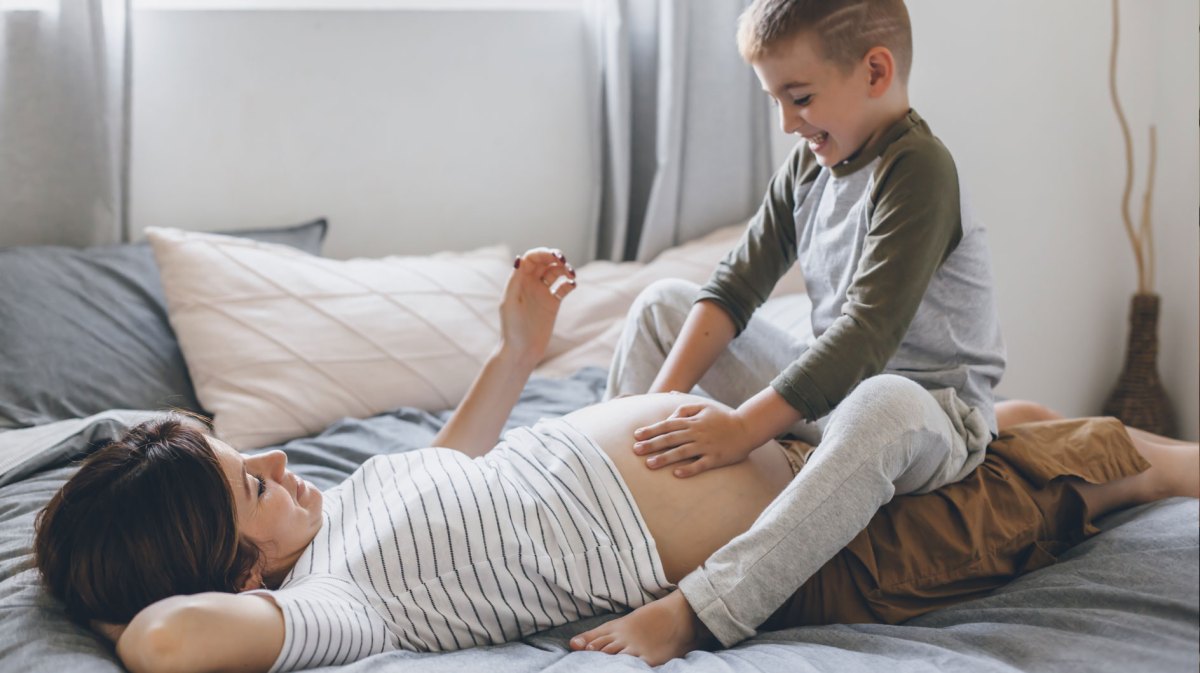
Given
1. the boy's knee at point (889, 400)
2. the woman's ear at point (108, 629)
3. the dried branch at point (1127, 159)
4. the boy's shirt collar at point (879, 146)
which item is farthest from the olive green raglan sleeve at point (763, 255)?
the dried branch at point (1127, 159)

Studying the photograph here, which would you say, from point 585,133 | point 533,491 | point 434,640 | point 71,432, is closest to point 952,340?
point 533,491

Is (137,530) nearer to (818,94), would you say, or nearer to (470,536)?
(470,536)

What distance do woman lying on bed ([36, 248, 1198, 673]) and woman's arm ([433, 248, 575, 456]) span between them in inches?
10.2

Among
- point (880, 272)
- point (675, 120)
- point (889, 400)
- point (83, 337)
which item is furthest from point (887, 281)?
point (83, 337)

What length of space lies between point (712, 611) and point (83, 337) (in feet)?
4.35

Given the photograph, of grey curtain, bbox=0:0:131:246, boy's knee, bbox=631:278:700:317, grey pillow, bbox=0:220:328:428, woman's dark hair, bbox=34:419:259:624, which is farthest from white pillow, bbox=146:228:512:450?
woman's dark hair, bbox=34:419:259:624

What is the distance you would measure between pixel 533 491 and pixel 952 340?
572 mm

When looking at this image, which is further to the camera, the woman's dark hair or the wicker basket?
the wicker basket

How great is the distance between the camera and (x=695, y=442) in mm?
1226

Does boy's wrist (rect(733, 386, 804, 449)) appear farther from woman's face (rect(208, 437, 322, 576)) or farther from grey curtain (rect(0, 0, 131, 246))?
grey curtain (rect(0, 0, 131, 246))

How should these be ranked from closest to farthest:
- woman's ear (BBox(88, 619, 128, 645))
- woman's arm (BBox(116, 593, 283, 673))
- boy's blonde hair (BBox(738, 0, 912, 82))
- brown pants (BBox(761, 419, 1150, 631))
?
woman's arm (BBox(116, 593, 283, 673)), woman's ear (BBox(88, 619, 128, 645)), brown pants (BBox(761, 419, 1150, 631)), boy's blonde hair (BBox(738, 0, 912, 82))

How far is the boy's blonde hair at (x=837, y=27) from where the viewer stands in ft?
4.25

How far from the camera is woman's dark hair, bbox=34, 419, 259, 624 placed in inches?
39.9

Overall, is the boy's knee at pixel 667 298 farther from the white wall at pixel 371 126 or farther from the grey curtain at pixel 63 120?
the grey curtain at pixel 63 120
